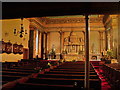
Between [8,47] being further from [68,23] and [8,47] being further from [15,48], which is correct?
[68,23]

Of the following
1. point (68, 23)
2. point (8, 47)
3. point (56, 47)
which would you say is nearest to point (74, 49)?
point (56, 47)

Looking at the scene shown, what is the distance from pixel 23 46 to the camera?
15.7 m

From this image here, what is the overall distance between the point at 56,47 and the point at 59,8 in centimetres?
1982

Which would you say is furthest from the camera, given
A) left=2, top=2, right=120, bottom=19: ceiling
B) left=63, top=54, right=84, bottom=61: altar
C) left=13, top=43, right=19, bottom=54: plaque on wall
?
left=63, top=54, right=84, bottom=61: altar

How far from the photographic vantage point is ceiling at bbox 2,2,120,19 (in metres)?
2.79

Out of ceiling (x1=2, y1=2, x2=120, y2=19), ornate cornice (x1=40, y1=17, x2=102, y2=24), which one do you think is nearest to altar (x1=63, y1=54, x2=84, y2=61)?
ornate cornice (x1=40, y1=17, x2=102, y2=24)

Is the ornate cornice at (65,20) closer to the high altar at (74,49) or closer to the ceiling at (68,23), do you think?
the ceiling at (68,23)

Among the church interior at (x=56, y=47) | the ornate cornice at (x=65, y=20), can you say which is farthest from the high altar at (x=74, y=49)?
the ornate cornice at (x=65, y=20)

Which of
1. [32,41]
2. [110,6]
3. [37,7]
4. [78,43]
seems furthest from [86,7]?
[78,43]

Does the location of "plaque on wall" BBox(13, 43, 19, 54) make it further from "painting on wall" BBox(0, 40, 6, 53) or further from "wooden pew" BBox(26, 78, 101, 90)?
"wooden pew" BBox(26, 78, 101, 90)

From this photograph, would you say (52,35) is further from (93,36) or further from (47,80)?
(47,80)

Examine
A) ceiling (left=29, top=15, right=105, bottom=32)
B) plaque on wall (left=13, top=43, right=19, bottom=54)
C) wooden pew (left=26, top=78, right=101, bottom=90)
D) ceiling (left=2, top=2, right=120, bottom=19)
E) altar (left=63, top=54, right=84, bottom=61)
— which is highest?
ceiling (left=29, top=15, right=105, bottom=32)

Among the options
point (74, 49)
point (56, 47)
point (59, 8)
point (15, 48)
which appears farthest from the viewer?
point (56, 47)

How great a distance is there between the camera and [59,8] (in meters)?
2.88
